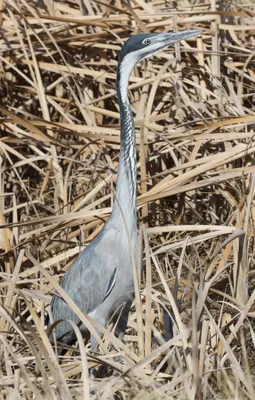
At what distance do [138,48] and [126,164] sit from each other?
526mm

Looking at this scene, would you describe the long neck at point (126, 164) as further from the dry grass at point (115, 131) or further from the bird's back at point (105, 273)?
the dry grass at point (115, 131)

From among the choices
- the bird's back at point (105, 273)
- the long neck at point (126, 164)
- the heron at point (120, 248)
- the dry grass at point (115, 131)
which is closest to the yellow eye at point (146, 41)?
the heron at point (120, 248)

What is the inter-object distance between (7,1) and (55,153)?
91 centimetres

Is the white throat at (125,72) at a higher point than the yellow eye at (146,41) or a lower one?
lower

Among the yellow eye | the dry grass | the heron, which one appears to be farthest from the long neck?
the dry grass

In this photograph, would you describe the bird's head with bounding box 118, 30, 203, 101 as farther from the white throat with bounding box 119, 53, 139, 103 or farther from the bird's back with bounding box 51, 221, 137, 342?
the bird's back with bounding box 51, 221, 137, 342

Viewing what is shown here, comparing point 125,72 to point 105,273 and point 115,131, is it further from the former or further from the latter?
point 115,131

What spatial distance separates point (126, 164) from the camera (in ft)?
11.9

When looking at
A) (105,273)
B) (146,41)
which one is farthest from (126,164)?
(146,41)

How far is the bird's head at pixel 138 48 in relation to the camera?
3.68 meters

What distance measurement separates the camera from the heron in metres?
3.61

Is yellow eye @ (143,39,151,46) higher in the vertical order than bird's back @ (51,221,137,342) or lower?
higher

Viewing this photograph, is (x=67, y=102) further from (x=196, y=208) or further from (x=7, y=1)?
(x=196, y=208)

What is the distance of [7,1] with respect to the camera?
4895 mm
